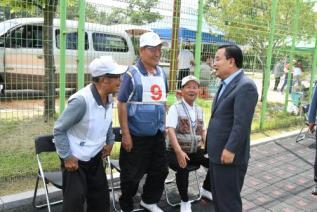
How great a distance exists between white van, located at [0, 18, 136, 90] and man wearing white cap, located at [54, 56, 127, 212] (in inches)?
69.4

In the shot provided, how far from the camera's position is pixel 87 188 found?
11.0ft

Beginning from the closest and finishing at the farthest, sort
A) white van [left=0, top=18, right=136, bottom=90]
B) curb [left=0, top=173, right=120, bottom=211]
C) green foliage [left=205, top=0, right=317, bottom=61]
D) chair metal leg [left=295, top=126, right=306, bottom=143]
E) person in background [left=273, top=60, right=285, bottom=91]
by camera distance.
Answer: curb [left=0, top=173, right=120, bottom=211]
white van [left=0, top=18, right=136, bottom=90]
green foliage [left=205, top=0, right=317, bottom=61]
chair metal leg [left=295, top=126, right=306, bottom=143]
person in background [left=273, top=60, right=285, bottom=91]

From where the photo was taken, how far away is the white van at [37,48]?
446cm

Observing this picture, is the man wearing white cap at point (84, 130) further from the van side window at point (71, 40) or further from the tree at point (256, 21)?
the tree at point (256, 21)

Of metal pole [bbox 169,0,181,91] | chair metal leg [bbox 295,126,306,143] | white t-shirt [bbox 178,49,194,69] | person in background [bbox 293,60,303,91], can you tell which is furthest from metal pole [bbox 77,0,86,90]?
person in background [bbox 293,60,303,91]

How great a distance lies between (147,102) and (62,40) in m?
1.78

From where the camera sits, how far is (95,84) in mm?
3170

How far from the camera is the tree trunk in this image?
489cm

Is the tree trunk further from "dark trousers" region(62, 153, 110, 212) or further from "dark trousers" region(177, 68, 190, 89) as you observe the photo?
"dark trousers" region(177, 68, 190, 89)

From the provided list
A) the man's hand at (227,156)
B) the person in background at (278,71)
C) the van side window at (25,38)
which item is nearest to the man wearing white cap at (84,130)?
the man's hand at (227,156)

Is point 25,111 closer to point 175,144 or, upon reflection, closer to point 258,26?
point 175,144

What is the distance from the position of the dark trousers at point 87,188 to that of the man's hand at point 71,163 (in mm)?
51

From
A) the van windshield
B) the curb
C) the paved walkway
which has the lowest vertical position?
the paved walkway

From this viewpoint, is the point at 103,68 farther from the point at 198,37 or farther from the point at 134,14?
the point at 198,37
